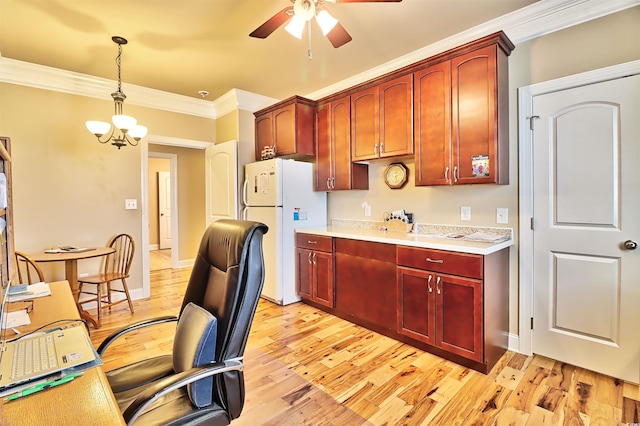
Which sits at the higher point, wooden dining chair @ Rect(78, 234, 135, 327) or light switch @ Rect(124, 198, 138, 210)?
light switch @ Rect(124, 198, 138, 210)

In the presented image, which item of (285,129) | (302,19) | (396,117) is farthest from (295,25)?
(285,129)

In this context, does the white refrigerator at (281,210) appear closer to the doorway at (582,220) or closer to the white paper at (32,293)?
the white paper at (32,293)

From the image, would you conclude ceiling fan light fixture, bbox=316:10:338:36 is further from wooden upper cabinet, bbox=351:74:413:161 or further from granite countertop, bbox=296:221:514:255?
granite countertop, bbox=296:221:514:255

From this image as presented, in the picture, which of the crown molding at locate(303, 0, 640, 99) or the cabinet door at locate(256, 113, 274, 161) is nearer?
the crown molding at locate(303, 0, 640, 99)

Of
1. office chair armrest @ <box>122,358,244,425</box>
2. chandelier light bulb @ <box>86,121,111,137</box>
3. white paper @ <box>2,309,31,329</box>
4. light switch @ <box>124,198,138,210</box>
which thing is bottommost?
office chair armrest @ <box>122,358,244,425</box>

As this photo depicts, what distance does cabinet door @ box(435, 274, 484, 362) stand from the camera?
221 centimetres

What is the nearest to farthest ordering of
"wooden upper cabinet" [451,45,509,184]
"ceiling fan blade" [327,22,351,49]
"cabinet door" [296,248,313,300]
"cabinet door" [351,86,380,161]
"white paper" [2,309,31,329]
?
1. "white paper" [2,309,31,329]
2. "ceiling fan blade" [327,22,351,49]
3. "wooden upper cabinet" [451,45,509,184]
4. "cabinet door" [351,86,380,161]
5. "cabinet door" [296,248,313,300]

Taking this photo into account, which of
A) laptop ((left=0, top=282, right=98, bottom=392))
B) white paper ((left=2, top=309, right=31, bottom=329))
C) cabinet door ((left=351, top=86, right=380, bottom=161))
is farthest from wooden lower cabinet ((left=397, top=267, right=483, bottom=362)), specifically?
white paper ((left=2, top=309, right=31, bottom=329))

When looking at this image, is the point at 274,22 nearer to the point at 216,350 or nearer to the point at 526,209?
the point at 216,350

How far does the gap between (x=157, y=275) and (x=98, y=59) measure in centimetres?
335

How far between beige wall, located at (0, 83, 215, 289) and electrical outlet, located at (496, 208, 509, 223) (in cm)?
389

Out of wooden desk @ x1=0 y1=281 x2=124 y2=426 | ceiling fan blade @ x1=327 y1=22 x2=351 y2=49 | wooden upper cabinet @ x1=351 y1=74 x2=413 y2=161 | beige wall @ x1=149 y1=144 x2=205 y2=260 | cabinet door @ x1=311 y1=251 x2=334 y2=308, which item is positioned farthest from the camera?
beige wall @ x1=149 y1=144 x2=205 y2=260

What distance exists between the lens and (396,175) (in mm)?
3283

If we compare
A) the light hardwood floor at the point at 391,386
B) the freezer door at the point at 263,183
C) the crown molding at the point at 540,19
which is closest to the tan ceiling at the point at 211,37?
the crown molding at the point at 540,19
